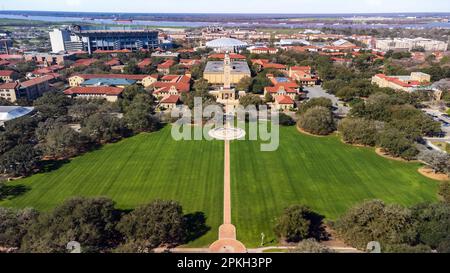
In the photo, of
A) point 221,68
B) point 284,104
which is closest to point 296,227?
point 284,104

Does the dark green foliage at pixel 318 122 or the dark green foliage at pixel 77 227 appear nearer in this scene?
the dark green foliage at pixel 77 227

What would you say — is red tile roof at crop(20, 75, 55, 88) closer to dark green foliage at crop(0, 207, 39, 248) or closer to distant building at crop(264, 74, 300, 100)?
dark green foliage at crop(0, 207, 39, 248)

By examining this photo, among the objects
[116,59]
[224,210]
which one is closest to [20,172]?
[224,210]

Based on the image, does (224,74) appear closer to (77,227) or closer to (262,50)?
(262,50)

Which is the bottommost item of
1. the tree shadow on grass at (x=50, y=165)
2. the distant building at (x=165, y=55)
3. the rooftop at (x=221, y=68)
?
the tree shadow on grass at (x=50, y=165)

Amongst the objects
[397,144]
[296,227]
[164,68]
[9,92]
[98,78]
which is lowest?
[296,227]

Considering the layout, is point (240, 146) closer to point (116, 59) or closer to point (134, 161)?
point (134, 161)

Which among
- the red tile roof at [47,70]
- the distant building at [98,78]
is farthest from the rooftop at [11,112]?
the red tile roof at [47,70]

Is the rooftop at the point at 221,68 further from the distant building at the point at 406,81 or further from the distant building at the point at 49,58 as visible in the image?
the distant building at the point at 49,58
